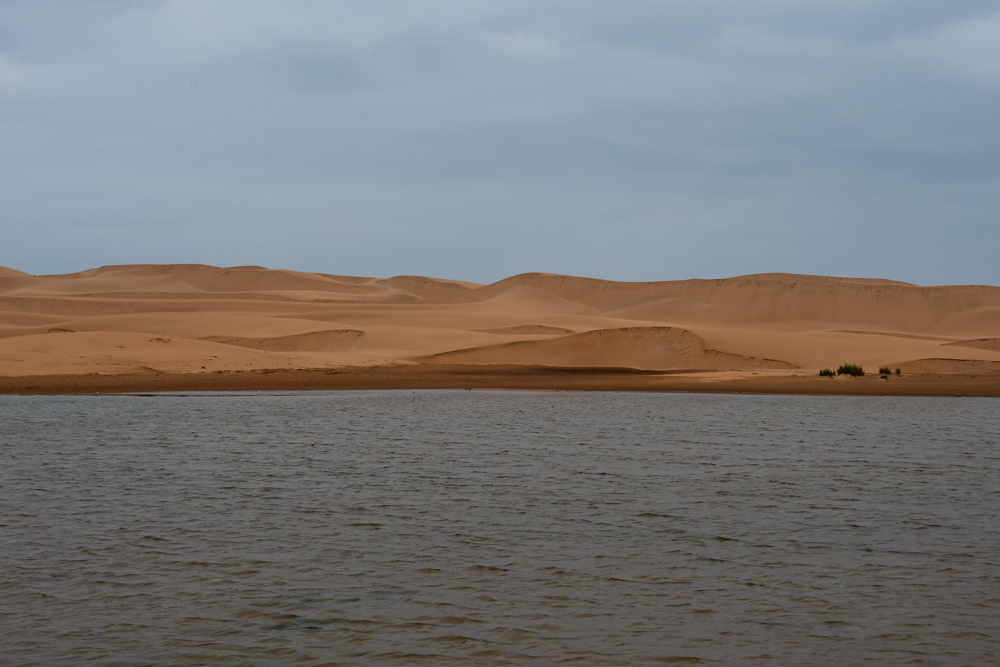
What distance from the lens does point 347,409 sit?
2212cm

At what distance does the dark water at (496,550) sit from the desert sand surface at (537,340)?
16346mm

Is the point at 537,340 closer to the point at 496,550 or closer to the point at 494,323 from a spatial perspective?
the point at 494,323

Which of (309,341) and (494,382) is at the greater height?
(309,341)

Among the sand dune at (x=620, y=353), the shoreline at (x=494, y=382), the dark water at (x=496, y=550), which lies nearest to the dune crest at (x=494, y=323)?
the sand dune at (x=620, y=353)

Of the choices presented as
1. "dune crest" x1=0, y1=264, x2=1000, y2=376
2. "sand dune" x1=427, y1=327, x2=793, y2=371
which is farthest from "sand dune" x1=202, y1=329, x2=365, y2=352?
"sand dune" x1=427, y1=327, x2=793, y2=371

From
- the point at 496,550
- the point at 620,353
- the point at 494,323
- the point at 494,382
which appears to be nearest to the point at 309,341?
the point at 620,353

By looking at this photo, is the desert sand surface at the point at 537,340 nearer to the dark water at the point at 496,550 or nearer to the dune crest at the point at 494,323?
the dune crest at the point at 494,323

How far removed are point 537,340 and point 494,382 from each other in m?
13.9

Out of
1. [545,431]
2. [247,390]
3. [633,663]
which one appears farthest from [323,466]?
[247,390]

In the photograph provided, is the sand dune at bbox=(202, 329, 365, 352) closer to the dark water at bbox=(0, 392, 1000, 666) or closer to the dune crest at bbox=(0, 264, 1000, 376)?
the dune crest at bbox=(0, 264, 1000, 376)

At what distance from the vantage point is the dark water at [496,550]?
5762 millimetres

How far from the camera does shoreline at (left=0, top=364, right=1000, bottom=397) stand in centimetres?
2842

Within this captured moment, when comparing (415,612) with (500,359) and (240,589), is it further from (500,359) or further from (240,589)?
(500,359)

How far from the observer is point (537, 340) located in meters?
46.4
